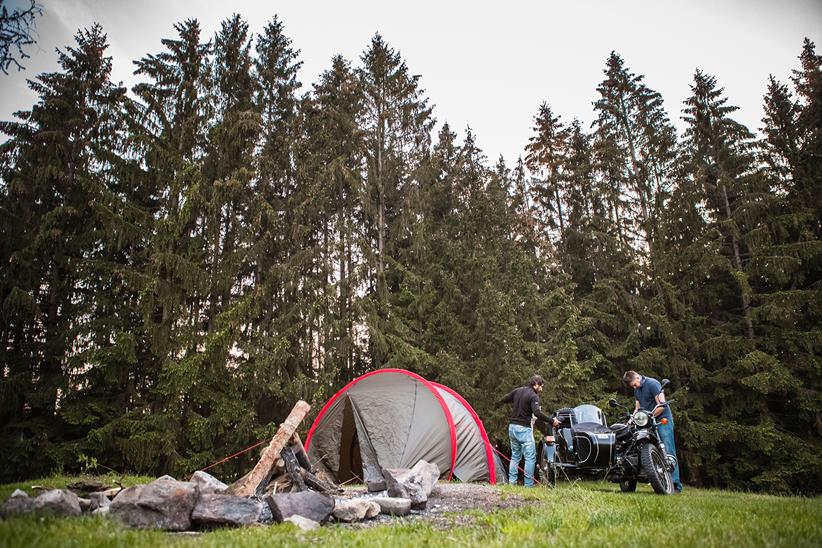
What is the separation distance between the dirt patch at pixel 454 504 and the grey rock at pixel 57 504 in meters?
2.18

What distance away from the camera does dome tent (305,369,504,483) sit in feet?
27.1

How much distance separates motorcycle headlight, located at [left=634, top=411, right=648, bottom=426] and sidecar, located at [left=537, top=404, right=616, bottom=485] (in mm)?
782

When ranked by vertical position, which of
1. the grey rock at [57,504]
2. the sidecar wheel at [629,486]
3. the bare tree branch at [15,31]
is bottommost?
the sidecar wheel at [629,486]

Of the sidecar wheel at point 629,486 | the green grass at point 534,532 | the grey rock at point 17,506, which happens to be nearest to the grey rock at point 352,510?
the green grass at point 534,532

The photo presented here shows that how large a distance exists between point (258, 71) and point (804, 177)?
18618 millimetres

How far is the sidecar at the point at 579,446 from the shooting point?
Answer: 6676 millimetres

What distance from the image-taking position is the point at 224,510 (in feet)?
12.4

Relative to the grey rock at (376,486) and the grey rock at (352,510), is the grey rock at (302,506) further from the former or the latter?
the grey rock at (376,486)

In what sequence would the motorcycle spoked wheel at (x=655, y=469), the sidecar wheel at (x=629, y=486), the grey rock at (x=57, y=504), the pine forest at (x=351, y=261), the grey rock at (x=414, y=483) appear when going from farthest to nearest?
the pine forest at (x=351, y=261) < the sidecar wheel at (x=629, y=486) < the motorcycle spoked wheel at (x=655, y=469) < the grey rock at (x=414, y=483) < the grey rock at (x=57, y=504)

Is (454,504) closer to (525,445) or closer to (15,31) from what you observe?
(525,445)

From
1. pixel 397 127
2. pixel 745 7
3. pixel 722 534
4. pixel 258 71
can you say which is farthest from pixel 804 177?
pixel 258 71

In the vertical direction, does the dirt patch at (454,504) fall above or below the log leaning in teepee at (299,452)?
below

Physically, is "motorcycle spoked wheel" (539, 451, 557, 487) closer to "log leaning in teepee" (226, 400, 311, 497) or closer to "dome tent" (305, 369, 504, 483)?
"dome tent" (305, 369, 504, 483)

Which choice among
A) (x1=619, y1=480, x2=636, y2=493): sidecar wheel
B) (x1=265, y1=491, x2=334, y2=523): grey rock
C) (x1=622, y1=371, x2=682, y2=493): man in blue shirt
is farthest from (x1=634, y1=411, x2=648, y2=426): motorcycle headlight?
(x1=265, y1=491, x2=334, y2=523): grey rock
